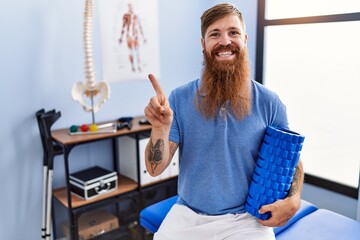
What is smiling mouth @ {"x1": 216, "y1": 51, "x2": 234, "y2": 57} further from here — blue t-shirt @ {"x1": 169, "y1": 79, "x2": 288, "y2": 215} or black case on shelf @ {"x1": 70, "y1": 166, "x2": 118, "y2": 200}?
black case on shelf @ {"x1": 70, "y1": 166, "x2": 118, "y2": 200}

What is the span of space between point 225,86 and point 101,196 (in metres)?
1.22

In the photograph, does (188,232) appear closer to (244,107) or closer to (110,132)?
(244,107)

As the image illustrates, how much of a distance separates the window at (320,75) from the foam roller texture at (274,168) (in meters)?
1.29

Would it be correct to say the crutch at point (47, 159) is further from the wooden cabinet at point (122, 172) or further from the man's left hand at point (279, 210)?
the man's left hand at point (279, 210)

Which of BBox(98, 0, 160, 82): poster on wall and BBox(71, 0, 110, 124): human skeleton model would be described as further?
BBox(98, 0, 160, 82): poster on wall

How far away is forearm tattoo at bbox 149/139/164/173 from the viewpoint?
1299 millimetres

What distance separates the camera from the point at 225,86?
144 cm

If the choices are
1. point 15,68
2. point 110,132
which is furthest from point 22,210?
point 15,68

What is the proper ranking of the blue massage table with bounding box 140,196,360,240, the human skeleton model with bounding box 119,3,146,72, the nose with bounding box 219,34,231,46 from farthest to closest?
the human skeleton model with bounding box 119,3,146,72 < the blue massage table with bounding box 140,196,360,240 < the nose with bounding box 219,34,231,46

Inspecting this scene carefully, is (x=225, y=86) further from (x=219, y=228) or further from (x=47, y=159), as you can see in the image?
(x=47, y=159)

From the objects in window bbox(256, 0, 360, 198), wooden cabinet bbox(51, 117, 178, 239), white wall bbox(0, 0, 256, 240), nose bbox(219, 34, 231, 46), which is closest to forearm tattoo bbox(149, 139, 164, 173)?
nose bbox(219, 34, 231, 46)

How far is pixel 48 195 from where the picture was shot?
6.93ft

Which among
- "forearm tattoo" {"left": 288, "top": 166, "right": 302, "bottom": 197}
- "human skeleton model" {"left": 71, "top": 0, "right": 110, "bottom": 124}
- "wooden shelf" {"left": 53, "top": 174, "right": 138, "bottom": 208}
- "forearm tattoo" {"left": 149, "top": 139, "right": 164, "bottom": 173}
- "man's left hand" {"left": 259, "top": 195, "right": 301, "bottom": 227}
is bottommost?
"wooden shelf" {"left": 53, "top": 174, "right": 138, "bottom": 208}

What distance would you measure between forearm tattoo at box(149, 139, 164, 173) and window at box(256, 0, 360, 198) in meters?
1.65
